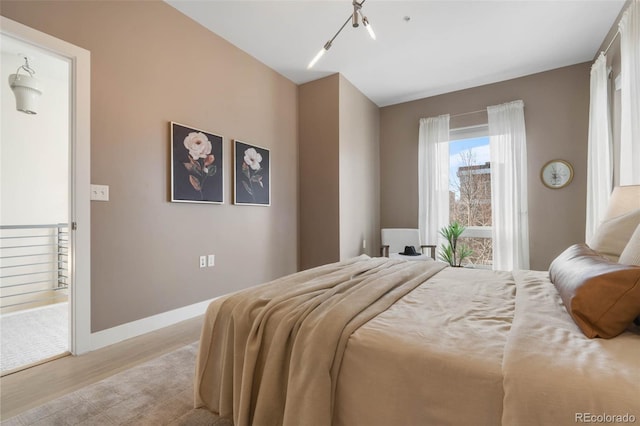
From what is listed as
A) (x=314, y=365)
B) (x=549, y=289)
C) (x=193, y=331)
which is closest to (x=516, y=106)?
(x=549, y=289)

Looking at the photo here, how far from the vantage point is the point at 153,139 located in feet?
8.16

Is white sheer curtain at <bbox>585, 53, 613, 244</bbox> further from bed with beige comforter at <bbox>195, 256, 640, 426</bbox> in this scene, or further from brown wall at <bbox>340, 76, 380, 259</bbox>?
brown wall at <bbox>340, 76, 380, 259</bbox>

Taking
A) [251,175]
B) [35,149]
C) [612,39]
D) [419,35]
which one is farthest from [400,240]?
[35,149]

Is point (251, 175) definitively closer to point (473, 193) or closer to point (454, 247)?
point (454, 247)

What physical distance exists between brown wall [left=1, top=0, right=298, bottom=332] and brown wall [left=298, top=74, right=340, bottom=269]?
0.72m

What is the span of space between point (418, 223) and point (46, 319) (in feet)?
15.4

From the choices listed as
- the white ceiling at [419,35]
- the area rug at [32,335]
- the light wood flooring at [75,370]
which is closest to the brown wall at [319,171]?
the white ceiling at [419,35]

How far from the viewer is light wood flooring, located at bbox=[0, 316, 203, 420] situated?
60.7 inches

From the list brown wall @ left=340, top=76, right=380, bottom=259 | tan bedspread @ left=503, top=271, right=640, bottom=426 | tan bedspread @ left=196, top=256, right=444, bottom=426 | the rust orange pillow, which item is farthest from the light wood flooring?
the rust orange pillow

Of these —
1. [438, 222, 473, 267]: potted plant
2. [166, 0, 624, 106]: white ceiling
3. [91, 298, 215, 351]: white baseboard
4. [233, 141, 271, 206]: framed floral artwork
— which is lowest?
[91, 298, 215, 351]: white baseboard

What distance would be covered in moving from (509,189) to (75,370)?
4772 millimetres

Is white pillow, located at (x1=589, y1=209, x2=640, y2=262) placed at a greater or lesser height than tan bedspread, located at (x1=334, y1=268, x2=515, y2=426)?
greater

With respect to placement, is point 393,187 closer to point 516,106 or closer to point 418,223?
point 418,223

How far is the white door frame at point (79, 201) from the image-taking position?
6.57 ft
